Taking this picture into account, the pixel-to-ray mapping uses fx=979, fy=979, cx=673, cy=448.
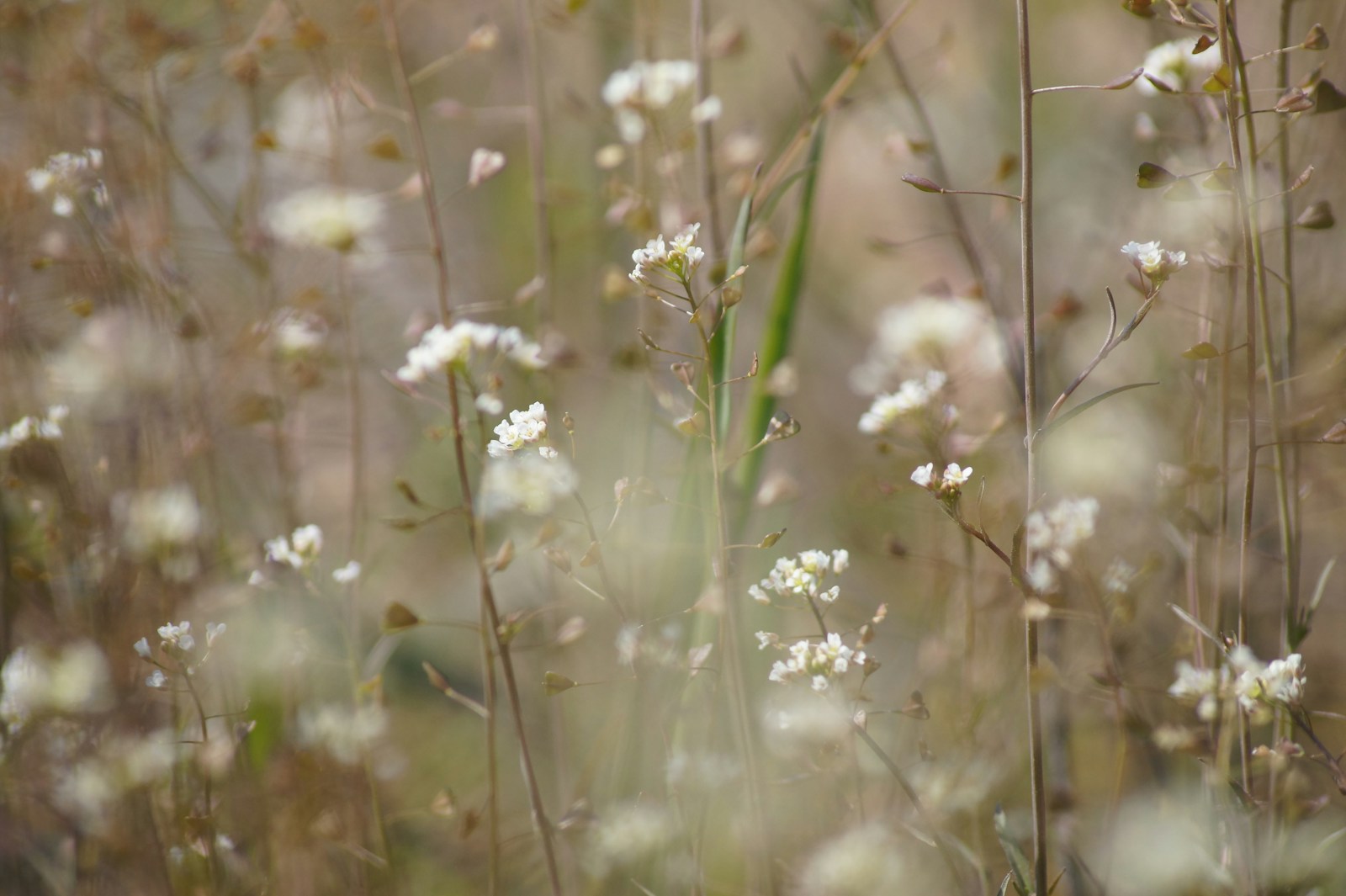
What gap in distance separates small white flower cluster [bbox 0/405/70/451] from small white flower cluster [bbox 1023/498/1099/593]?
0.82 meters

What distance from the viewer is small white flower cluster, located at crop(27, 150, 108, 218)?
923mm

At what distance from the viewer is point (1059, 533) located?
782 millimetres

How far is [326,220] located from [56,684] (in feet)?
1.55

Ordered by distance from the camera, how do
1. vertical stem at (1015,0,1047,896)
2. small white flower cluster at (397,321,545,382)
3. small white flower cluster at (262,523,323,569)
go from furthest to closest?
1. small white flower cluster at (262,523,323,569)
2. small white flower cluster at (397,321,545,382)
3. vertical stem at (1015,0,1047,896)

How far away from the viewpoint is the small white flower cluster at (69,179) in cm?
92

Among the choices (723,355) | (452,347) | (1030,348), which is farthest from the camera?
(723,355)

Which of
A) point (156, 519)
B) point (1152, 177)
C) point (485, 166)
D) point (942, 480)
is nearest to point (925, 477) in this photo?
point (942, 480)

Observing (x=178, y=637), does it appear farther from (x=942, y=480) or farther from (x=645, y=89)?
(x=645, y=89)

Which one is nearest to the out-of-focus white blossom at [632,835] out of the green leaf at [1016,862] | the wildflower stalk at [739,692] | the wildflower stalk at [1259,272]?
the wildflower stalk at [739,692]

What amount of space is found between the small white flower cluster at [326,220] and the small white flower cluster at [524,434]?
10.5 inches

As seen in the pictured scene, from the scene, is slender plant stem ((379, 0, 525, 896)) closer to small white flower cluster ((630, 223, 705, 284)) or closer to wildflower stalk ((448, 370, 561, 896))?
wildflower stalk ((448, 370, 561, 896))

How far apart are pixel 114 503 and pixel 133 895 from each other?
0.37 meters

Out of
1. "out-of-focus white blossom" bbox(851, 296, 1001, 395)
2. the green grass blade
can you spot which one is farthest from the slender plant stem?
"out-of-focus white blossom" bbox(851, 296, 1001, 395)

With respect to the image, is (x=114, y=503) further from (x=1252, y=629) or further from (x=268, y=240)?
(x=1252, y=629)
